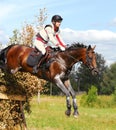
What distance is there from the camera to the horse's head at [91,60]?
10230 millimetres

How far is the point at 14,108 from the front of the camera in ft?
36.5

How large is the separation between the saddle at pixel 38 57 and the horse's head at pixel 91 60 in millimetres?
1071

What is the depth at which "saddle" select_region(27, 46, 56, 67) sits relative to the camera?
11.1 metres

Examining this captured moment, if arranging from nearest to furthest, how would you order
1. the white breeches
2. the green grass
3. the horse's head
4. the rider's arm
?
the horse's head < the rider's arm < the white breeches < the green grass

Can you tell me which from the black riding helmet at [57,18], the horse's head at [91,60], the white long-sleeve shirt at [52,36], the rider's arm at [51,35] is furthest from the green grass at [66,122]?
the black riding helmet at [57,18]

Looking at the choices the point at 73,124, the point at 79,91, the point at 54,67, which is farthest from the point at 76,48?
the point at 79,91

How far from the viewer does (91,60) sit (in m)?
10.4

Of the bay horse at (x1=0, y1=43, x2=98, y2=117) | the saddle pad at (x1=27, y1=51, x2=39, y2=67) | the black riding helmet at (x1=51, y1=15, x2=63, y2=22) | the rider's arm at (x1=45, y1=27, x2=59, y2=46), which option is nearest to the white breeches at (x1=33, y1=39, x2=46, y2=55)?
the saddle pad at (x1=27, y1=51, x2=39, y2=67)

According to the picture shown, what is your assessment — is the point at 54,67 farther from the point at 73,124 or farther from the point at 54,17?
the point at 73,124

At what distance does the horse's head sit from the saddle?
1.07 meters

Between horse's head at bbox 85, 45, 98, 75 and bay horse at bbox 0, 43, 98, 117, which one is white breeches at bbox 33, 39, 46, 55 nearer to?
bay horse at bbox 0, 43, 98, 117

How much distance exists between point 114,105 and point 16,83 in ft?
110

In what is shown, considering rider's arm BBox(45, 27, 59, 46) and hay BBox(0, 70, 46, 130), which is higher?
rider's arm BBox(45, 27, 59, 46)

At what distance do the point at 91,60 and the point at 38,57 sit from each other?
1685 millimetres
